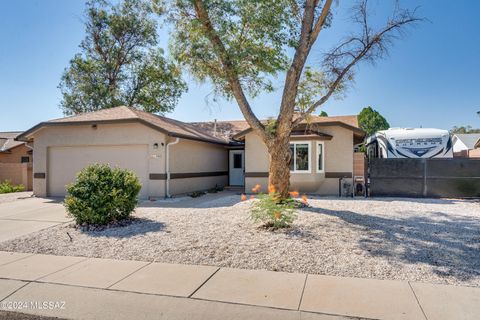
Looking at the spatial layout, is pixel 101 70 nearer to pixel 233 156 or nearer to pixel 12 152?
pixel 12 152

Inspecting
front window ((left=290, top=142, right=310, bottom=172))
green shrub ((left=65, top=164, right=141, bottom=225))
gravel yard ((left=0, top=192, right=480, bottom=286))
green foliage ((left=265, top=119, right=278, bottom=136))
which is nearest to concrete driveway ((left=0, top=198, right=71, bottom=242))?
gravel yard ((left=0, top=192, right=480, bottom=286))

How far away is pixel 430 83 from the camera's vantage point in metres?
17.1

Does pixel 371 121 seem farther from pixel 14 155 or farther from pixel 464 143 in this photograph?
pixel 14 155

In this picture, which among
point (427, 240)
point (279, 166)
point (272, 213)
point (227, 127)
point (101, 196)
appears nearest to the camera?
point (427, 240)

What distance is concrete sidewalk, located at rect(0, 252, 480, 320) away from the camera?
12.5 feet

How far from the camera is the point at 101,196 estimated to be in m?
8.06

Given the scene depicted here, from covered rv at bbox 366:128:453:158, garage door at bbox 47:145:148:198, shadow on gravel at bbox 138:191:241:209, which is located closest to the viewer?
shadow on gravel at bbox 138:191:241:209

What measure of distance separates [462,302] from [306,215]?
182 inches

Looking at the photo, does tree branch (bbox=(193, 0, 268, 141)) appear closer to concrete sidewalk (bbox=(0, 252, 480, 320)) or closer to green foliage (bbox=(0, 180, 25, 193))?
concrete sidewalk (bbox=(0, 252, 480, 320))

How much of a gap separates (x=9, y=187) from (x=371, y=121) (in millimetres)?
33455

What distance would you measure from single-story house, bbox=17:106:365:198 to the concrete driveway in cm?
235

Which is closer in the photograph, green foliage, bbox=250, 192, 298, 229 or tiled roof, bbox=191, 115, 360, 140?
green foliage, bbox=250, 192, 298, 229

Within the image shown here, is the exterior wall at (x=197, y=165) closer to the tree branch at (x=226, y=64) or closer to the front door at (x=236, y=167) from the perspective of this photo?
the front door at (x=236, y=167)

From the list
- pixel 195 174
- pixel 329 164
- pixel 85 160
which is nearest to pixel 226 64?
pixel 329 164
